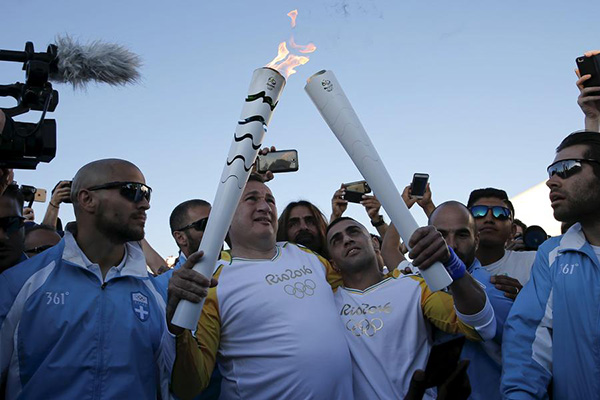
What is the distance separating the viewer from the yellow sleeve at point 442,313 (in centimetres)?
310

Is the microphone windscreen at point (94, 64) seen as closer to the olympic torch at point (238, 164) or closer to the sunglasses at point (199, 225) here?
the olympic torch at point (238, 164)

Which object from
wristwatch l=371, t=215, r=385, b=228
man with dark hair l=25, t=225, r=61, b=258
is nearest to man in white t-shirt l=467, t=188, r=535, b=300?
wristwatch l=371, t=215, r=385, b=228

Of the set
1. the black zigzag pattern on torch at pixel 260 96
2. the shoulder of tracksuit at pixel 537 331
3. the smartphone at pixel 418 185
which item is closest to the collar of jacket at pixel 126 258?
the black zigzag pattern on torch at pixel 260 96

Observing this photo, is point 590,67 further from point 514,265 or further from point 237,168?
point 237,168

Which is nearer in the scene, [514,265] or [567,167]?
[567,167]

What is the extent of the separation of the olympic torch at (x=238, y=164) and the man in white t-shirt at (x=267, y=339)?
235mm

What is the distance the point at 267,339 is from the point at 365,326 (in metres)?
0.55

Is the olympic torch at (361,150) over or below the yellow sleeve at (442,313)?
over

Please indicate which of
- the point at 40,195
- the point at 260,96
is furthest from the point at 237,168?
the point at 40,195

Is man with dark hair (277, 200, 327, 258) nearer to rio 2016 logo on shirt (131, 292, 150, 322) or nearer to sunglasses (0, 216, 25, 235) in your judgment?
rio 2016 logo on shirt (131, 292, 150, 322)

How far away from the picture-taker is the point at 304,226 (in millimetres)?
4496

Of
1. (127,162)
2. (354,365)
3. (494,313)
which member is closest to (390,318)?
(354,365)

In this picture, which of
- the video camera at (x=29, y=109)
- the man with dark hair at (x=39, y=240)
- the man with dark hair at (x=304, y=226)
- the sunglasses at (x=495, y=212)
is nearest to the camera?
the video camera at (x=29, y=109)

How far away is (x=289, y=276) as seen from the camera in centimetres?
326
